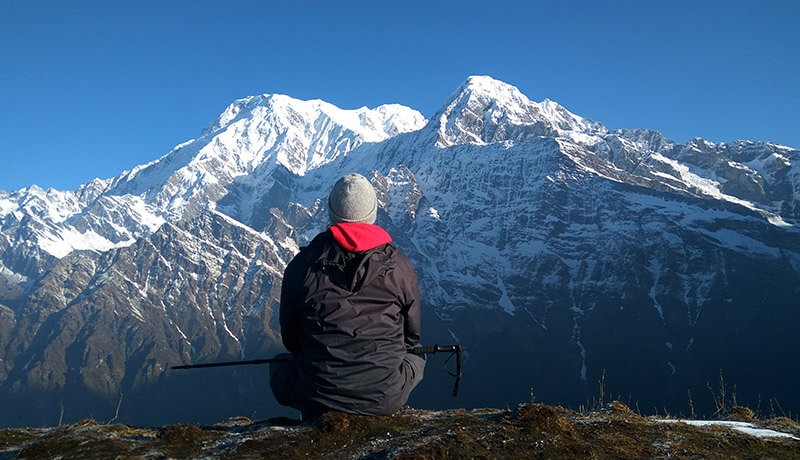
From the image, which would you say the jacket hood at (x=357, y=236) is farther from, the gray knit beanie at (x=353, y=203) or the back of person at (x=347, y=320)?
the gray knit beanie at (x=353, y=203)

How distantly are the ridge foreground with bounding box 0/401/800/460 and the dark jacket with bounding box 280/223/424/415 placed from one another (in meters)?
0.35

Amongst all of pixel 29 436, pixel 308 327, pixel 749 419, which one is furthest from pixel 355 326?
pixel 749 419

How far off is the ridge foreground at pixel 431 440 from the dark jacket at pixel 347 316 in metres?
0.35

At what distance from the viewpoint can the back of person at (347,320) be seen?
23.8 ft

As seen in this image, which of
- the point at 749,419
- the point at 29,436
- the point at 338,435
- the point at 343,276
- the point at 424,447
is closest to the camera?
the point at 424,447

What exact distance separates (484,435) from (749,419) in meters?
4.78

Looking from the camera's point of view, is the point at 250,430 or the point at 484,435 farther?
the point at 250,430

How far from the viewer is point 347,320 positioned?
7246mm

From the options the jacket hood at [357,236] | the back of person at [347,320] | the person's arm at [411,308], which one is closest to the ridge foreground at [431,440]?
the back of person at [347,320]

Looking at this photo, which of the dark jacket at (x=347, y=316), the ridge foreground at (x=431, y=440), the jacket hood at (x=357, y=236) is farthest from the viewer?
the jacket hood at (x=357, y=236)

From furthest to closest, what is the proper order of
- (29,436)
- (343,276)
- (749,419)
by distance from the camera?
1. (749,419)
2. (29,436)
3. (343,276)

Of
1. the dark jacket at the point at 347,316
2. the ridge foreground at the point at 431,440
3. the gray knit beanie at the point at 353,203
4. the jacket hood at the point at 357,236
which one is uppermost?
the gray knit beanie at the point at 353,203

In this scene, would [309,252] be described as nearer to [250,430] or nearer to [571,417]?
[250,430]

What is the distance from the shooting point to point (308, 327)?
735cm
